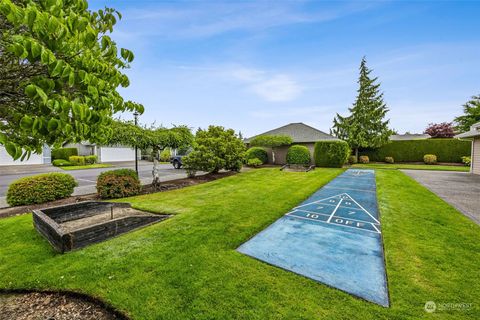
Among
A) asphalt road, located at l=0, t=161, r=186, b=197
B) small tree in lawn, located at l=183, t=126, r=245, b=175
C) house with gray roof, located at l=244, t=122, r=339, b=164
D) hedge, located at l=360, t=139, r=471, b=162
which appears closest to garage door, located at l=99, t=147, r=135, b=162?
asphalt road, located at l=0, t=161, r=186, b=197

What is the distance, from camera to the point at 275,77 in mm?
16953

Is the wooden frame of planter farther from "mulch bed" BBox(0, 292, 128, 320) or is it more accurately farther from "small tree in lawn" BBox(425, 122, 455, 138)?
"small tree in lawn" BBox(425, 122, 455, 138)

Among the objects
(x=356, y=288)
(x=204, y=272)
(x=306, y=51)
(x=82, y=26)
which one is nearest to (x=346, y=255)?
(x=356, y=288)

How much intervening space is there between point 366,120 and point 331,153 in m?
9.85

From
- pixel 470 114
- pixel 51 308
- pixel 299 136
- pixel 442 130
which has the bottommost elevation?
pixel 51 308

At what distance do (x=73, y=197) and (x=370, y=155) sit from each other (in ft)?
92.3

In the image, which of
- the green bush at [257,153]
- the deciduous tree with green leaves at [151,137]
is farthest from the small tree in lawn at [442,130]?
the deciduous tree with green leaves at [151,137]

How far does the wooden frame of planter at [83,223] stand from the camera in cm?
399

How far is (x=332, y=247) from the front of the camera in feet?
13.7

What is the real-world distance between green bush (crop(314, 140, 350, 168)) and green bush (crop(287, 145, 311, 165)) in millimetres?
849

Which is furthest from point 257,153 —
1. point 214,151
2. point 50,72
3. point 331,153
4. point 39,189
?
point 50,72

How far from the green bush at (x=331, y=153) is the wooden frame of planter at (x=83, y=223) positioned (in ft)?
54.5

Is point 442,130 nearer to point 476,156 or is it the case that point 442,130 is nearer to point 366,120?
point 366,120

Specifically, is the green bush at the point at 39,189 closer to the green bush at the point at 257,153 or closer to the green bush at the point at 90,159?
the green bush at the point at 257,153
